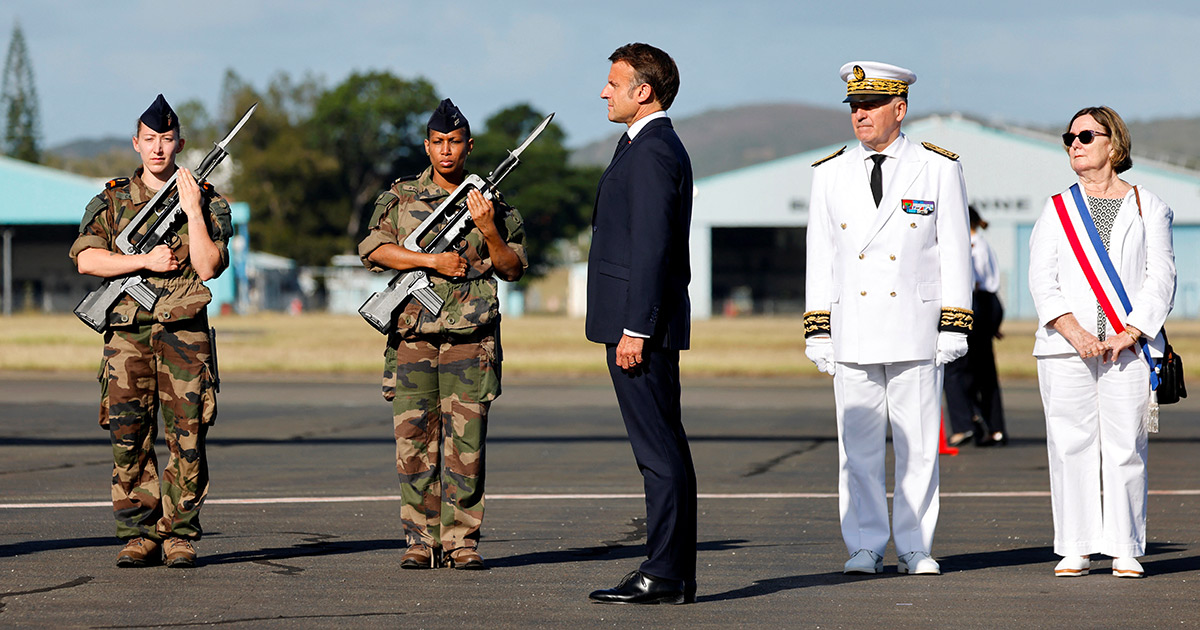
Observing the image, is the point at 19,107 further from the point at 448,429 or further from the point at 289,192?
the point at 448,429

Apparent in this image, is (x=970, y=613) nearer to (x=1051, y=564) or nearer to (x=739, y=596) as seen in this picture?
(x=739, y=596)

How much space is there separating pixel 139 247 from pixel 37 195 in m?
68.8

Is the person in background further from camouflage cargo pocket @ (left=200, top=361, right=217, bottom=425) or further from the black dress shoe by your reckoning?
camouflage cargo pocket @ (left=200, top=361, right=217, bottom=425)

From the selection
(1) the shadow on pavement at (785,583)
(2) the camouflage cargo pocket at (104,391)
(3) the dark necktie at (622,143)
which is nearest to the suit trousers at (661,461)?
(1) the shadow on pavement at (785,583)

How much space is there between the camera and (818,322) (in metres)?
7.03

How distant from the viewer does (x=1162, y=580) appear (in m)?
6.75

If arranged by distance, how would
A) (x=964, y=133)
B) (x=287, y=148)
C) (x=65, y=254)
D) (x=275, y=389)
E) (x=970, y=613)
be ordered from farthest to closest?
(x=287, y=148) → (x=65, y=254) → (x=964, y=133) → (x=275, y=389) → (x=970, y=613)

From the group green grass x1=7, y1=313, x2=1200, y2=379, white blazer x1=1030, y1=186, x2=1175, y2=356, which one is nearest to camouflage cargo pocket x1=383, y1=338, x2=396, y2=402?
white blazer x1=1030, y1=186, x2=1175, y2=356

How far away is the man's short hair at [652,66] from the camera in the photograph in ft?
20.2

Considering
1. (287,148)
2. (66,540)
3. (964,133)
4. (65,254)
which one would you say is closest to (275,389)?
(66,540)

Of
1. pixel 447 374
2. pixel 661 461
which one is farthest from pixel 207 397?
pixel 661 461

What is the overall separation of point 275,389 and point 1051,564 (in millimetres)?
16026

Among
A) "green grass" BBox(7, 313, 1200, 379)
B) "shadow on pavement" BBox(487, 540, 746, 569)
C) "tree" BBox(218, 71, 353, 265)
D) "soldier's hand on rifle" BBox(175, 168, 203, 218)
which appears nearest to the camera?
"soldier's hand on rifle" BBox(175, 168, 203, 218)

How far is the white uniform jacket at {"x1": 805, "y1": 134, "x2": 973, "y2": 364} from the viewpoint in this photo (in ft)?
22.5
